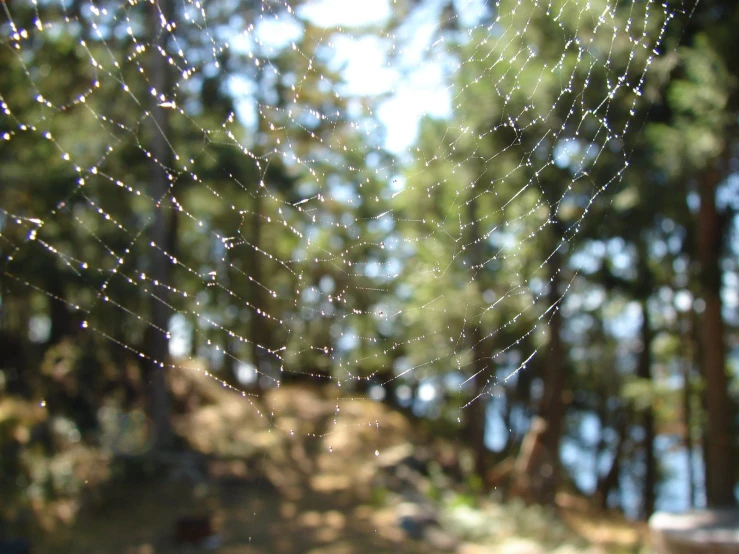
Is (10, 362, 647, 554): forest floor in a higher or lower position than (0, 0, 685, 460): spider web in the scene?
lower

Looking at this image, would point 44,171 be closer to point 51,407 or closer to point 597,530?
point 51,407

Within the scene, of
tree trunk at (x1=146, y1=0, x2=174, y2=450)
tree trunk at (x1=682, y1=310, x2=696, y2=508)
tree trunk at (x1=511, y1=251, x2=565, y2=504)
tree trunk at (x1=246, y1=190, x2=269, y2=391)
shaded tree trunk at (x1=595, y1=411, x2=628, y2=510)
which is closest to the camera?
tree trunk at (x1=146, y1=0, x2=174, y2=450)

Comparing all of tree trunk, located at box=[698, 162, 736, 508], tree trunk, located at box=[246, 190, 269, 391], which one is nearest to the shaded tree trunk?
tree trunk, located at box=[698, 162, 736, 508]

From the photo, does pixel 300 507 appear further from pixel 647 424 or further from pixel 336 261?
pixel 647 424

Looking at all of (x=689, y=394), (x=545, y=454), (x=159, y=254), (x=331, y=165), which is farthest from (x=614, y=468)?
(x=331, y=165)

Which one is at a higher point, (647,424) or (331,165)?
(331,165)

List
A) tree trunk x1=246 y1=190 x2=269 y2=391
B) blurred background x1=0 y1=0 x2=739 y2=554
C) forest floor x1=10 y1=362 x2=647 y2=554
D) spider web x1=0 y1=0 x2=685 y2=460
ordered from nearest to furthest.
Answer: spider web x1=0 y1=0 x2=685 y2=460 → blurred background x1=0 y1=0 x2=739 y2=554 → forest floor x1=10 y1=362 x2=647 y2=554 → tree trunk x1=246 y1=190 x2=269 y2=391

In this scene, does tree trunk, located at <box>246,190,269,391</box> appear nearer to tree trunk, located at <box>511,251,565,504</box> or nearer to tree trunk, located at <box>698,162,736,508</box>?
tree trunk, located at <box>511,251,565,504</box>
